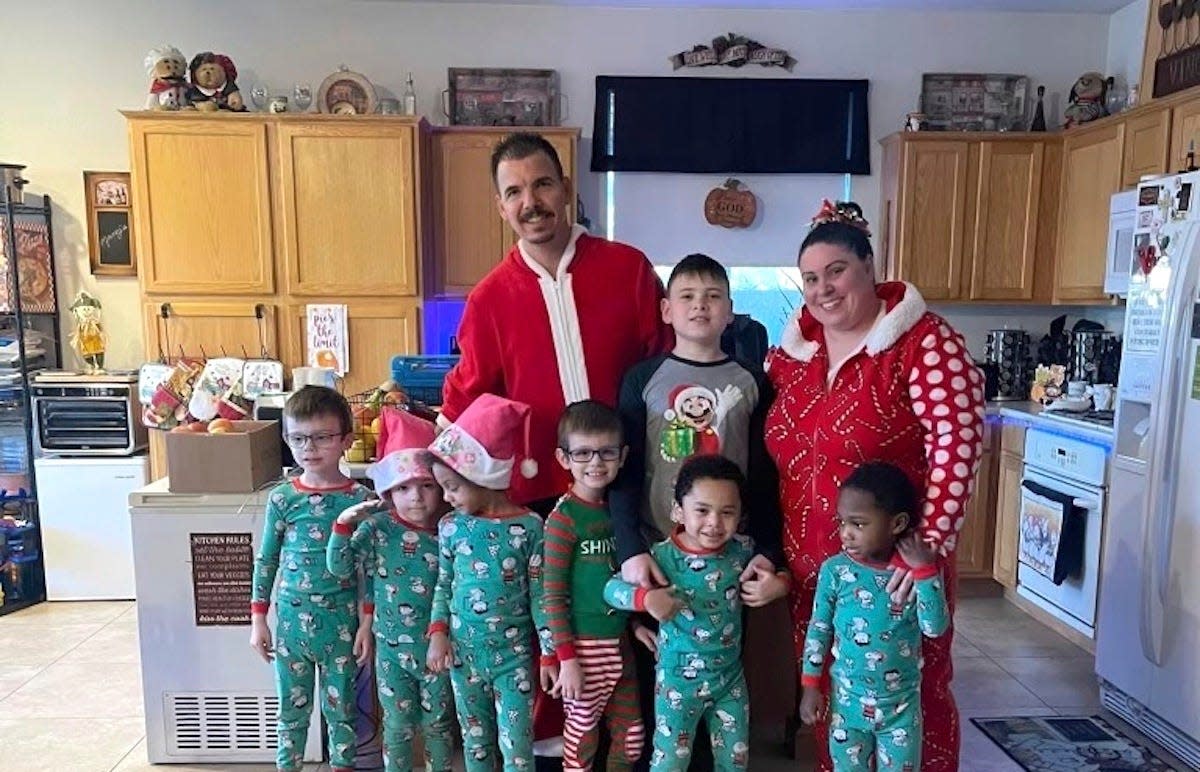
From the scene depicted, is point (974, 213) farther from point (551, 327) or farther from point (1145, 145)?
point (551, 327)

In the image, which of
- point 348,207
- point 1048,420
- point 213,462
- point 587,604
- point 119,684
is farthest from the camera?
point 348,207

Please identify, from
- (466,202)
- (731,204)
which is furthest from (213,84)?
(731,204)

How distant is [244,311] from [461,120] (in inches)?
56.9

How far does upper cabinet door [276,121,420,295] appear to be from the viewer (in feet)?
12.3

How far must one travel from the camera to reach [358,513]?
177 centimetres

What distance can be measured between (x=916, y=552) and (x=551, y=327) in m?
0.90

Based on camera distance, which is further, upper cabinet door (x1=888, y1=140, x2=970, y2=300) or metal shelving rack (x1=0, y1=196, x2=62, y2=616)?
upper cabinet door (x1=888, y1=140, x2=970, y2=300)

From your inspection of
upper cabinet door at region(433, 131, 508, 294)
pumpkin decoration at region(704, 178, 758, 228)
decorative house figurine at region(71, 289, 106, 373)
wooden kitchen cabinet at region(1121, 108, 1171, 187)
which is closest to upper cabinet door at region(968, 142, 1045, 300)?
wooden kitchen cabinet at region(1121, 108, 1171, 187)

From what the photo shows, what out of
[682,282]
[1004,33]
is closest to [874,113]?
[1004,33]

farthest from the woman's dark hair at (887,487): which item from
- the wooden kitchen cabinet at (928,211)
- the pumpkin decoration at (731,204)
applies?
the pumpkin decoration at (731,204)

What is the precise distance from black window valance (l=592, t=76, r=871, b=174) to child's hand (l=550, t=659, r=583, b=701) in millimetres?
A: 3117

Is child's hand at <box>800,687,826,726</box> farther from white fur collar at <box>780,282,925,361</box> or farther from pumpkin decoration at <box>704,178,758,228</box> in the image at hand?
pumpkin decoration at <box>704,178,758,228</box>

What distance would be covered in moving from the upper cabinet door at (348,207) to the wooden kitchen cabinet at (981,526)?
9.34ft

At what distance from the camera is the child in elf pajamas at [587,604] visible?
1.65m
